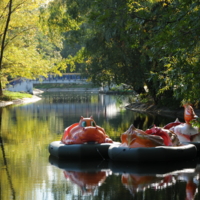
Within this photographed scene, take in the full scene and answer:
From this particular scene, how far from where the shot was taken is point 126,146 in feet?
47.5

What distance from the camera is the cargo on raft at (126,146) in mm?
14102

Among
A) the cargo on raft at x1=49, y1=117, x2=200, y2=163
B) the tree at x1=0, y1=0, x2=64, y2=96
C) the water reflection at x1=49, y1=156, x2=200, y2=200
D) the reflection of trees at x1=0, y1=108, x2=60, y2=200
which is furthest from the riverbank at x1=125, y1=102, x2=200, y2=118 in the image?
the water reflection at x1=49, y1=156, x2=200, y2=200

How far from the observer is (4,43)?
47.6 m

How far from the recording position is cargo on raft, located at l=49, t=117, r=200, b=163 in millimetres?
14102

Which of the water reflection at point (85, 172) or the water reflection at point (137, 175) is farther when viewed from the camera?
the water reflection at point (85, 172)

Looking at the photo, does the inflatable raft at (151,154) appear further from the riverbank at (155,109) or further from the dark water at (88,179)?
the riverbank at (155,109)

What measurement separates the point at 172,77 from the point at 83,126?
3649mm

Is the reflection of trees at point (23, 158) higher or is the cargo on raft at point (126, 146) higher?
the cargo on raft at point (126, 146)

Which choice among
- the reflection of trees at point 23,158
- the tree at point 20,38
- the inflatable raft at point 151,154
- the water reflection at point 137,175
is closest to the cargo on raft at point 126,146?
the inflatable raft at point 151,154

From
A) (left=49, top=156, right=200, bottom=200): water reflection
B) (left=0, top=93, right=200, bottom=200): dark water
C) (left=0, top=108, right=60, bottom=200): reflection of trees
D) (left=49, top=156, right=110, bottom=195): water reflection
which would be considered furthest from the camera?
(left=49, top=156, right=110, bottom=195): water reflection

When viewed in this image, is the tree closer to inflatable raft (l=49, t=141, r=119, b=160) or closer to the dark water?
the dark water

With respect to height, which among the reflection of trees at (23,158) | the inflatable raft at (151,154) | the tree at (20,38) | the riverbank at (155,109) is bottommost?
the riverbank at (155,109)

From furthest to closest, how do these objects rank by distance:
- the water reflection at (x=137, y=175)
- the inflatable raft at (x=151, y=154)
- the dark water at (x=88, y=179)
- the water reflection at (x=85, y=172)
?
the inflatable raft at (x=151, y=154), the water reflection at (x=85, y=172), the water reflection at (x=137, y=175), the dark water at (x=88, y=179)

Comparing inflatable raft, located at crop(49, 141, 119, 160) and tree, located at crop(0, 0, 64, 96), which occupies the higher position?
tree, located at crop(0, 0, 64, 96)
